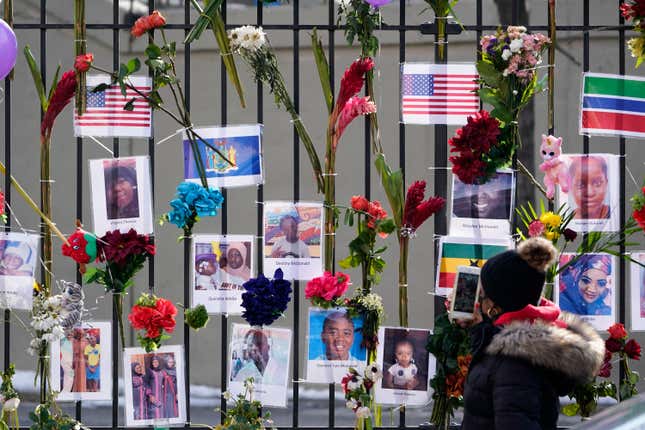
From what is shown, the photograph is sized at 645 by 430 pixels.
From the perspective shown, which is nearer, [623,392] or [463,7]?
[623,392]

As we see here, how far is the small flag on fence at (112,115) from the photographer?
3.69 metres

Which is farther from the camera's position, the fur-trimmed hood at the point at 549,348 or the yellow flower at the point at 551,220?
the yellow flower at the point at 551,220

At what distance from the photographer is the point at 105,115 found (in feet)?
12.1

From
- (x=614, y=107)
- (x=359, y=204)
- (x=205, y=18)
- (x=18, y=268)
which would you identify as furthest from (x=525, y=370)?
(x=18, y=268)

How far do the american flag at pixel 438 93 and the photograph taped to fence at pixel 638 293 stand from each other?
2.72 feet

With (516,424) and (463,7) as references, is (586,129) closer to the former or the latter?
(516,424)

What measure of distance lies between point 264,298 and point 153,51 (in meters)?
0.95

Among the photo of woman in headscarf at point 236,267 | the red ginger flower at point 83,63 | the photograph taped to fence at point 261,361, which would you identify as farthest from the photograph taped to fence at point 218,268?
the red ginger flower at point 83,63

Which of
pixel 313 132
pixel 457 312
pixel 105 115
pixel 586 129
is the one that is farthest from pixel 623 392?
pixel 313 132

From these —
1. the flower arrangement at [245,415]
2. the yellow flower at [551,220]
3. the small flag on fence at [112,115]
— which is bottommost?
the flower arrangement at [245,415]

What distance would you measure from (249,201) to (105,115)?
12.3 ft

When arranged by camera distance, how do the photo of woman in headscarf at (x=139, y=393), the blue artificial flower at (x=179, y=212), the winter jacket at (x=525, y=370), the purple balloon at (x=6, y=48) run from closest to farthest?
the winter jacket at (x=525, y=370) → the purple balloon at (x=6, y=48) → the blue artificial flower at (x=179, y=212) → the photo of woman in headscarf at (x=139, y=393)

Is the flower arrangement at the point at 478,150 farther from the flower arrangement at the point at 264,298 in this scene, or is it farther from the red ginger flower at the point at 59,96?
the red ginger flower at the point at 59,96

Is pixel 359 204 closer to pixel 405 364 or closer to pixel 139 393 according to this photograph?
pixel 405 364
